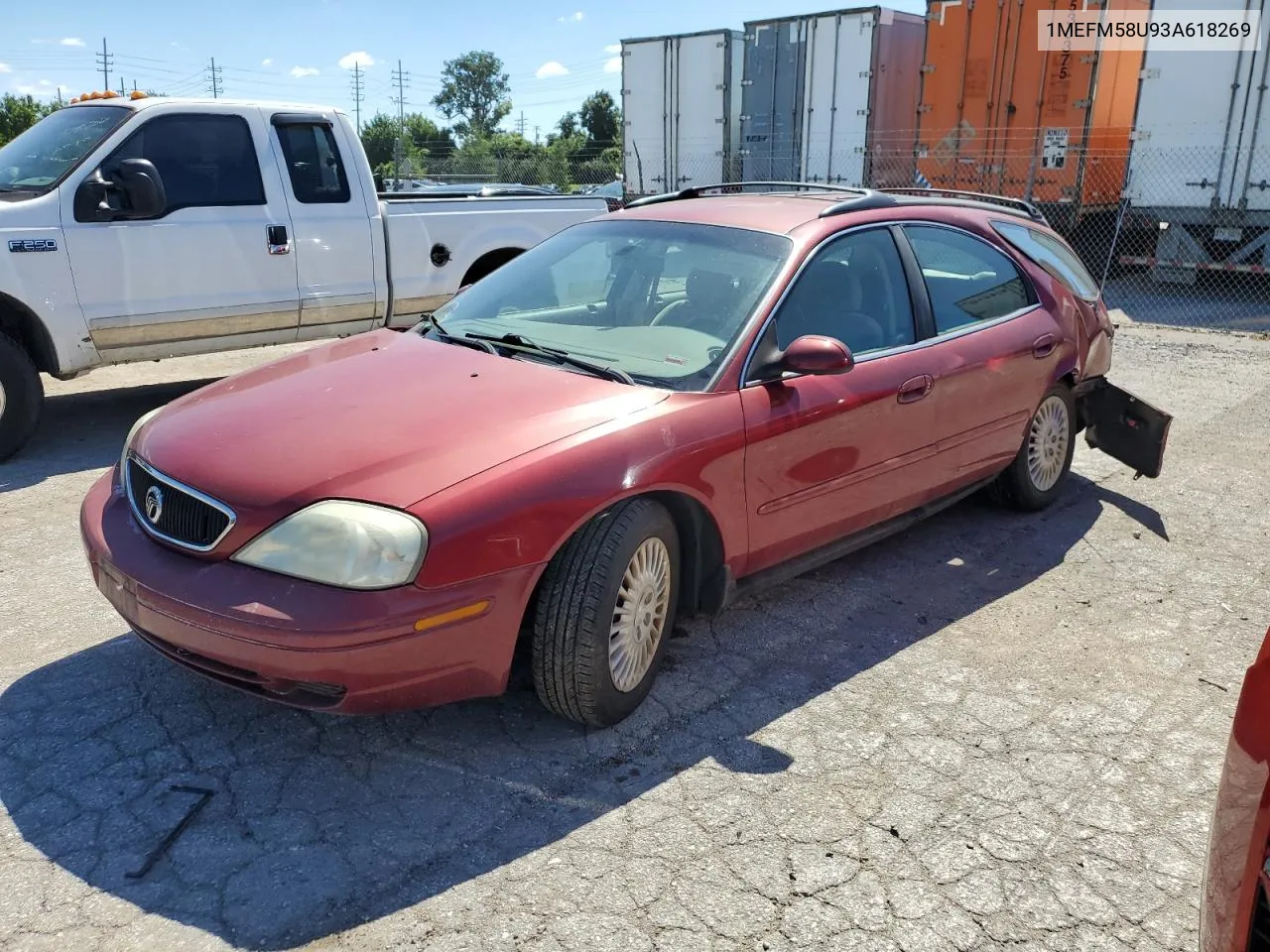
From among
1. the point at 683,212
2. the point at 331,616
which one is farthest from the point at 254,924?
the point at 683,212

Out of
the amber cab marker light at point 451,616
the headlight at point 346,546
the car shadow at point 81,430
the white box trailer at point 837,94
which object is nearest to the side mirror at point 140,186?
the car shadow at point 81,430

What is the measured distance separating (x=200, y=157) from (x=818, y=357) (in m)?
4.93

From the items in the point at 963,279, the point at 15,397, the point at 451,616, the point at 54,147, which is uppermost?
the point at 54,147

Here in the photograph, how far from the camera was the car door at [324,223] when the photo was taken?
6.96 metres

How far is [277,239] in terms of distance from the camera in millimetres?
6844

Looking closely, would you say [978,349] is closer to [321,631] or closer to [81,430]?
[321,631]

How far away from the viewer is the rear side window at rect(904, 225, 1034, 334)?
4.46 metres

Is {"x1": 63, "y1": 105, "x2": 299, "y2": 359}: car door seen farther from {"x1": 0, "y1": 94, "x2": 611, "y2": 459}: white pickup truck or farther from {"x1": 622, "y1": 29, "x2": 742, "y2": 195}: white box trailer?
{"x1": 622, "y1": 29, "x2": 742, "y2": 195}: white box trailer

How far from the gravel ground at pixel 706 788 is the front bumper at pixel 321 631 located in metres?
0.35

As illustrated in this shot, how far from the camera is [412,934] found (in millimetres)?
2434

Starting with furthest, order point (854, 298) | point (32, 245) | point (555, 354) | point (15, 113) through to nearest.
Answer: point (15, 113)
point (32, 245)
point (854, 298)
point (555, 354)

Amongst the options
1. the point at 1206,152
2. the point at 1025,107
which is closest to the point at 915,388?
the point at 1206,152

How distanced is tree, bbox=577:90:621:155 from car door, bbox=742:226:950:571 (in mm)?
69430

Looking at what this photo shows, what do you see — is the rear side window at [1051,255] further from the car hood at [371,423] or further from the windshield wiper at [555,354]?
the car hood at [371,423]
